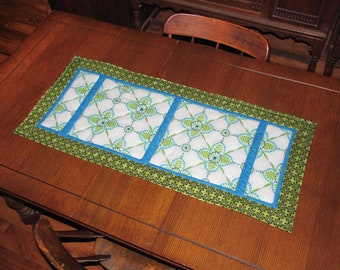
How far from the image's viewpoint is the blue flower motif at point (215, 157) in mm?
1311

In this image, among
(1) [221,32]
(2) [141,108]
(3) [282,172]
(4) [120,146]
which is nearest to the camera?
(3) [282,172]

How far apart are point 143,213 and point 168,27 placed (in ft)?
3.05

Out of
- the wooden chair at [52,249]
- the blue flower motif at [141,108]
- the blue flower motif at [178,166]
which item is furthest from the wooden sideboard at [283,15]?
the wooden chair at [52,249]

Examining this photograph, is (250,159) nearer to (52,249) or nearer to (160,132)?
(160,132)

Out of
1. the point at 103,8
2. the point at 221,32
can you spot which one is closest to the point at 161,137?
the point at 221,32

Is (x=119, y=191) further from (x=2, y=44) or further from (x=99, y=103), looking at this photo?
(x=2, y=44)

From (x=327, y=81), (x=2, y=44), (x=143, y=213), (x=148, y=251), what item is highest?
(x=2, y=44)

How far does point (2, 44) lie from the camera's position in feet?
9.91

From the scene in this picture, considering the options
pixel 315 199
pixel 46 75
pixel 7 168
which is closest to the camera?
pixel 315 199

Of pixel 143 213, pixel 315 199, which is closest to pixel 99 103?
pixel 143 213

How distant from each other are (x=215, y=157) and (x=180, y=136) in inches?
6.4

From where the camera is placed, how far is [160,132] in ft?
4.61

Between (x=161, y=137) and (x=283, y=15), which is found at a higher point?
(x=283, y=15)

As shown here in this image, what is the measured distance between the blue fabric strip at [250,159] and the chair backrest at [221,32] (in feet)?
1.25
